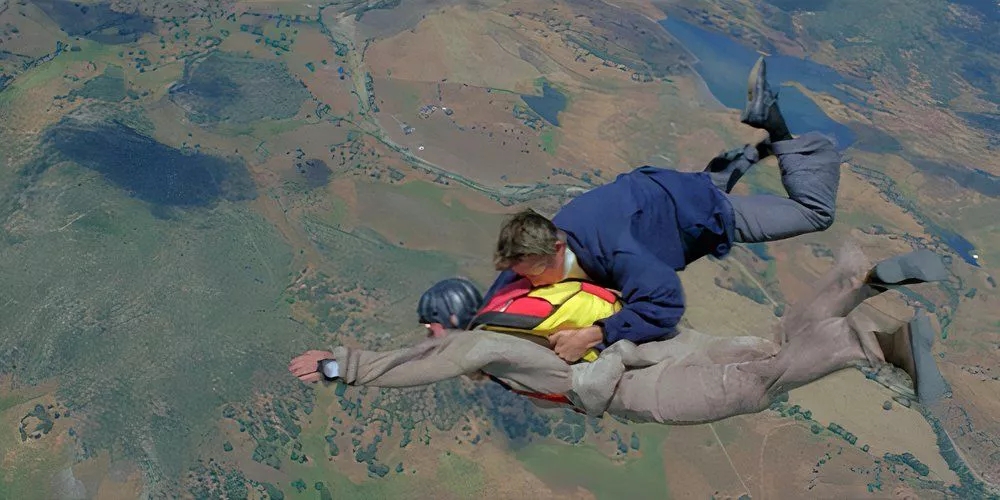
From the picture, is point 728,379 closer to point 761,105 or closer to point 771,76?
point 761,105

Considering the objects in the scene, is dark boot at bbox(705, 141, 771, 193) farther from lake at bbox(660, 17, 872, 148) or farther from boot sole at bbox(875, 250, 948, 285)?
lake at bbox(660, 17, 872, 148)

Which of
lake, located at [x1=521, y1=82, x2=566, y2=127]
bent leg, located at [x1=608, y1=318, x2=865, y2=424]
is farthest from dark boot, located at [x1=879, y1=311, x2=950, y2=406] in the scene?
lake, located at [x1=521, y1=82, x2=566, y2=127]

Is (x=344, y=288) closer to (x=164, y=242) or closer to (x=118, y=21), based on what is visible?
(x=164, y=242)

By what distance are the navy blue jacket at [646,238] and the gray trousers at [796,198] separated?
0.19 m

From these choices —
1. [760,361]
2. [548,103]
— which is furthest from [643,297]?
[548,103]

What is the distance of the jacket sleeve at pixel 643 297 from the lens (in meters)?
4.36

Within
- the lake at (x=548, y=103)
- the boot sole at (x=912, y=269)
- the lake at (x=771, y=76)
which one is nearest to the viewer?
the boot sole at (x=912, y=269)

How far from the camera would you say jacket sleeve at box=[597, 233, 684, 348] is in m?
4.36

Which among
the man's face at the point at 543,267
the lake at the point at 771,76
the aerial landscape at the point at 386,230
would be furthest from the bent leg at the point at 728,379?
the lake at the point at 771,76

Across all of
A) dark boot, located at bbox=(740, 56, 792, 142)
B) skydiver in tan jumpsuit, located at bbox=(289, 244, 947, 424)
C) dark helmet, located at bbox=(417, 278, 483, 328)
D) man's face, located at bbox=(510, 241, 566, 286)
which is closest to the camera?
skydiver in tan jumpsuit, located at bbox=(289, 244, 947, 424)

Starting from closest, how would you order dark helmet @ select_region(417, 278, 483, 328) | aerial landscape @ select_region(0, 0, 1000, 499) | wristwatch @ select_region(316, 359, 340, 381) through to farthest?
wristwatch @ select_region(316, 359, 340, 381) → dark helmet @ select_region(417, 278, 483, 328) → aerial landscape @ select_region(0, 0, 1000, 499)

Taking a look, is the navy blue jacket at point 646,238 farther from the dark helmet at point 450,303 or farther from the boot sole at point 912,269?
the boot sole at point 912,269

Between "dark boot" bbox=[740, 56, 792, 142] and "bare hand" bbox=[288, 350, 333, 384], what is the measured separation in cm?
313

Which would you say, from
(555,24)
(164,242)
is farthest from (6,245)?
(555,24)
